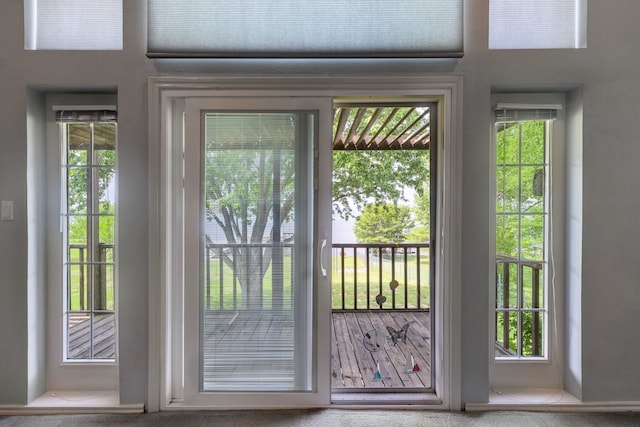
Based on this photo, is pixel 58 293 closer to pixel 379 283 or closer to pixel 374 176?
pixel 379 283

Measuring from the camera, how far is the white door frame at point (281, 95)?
2.02m

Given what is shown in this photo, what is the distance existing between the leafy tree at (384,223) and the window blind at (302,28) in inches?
106

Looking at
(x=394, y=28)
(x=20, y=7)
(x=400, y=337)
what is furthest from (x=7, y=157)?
(x=400, y=337)

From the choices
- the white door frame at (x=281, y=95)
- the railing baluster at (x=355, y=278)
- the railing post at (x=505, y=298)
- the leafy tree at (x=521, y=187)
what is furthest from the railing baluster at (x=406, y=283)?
the white door frame at (x=281, y=95)

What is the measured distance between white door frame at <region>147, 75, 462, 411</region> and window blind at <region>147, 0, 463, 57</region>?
0.53ft

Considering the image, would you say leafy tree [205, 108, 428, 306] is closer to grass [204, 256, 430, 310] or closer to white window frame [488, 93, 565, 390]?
white window frame [488, 93, 565, 390]

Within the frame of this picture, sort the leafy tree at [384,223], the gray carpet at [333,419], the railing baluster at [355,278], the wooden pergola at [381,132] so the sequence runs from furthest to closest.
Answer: the leafy tree at [384,223]
the railing baluster at [355,278]
the wooden pergola at [381,132]
the gray carpet at [333,419]

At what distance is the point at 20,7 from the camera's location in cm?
202

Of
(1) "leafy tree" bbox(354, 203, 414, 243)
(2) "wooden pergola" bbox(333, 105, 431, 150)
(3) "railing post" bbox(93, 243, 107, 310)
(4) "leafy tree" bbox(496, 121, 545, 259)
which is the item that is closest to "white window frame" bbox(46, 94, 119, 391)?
(3) "railing post" bbox(93, 243, 107, 310)

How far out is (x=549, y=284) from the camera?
7.32 feet

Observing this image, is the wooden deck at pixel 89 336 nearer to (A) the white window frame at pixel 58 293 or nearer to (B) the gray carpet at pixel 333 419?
(A) the white window frame at pixel 58 293

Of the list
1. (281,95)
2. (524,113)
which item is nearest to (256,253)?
(281,95)

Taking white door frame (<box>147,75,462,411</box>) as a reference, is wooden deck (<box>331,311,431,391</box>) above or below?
below

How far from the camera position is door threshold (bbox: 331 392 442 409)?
211cm
